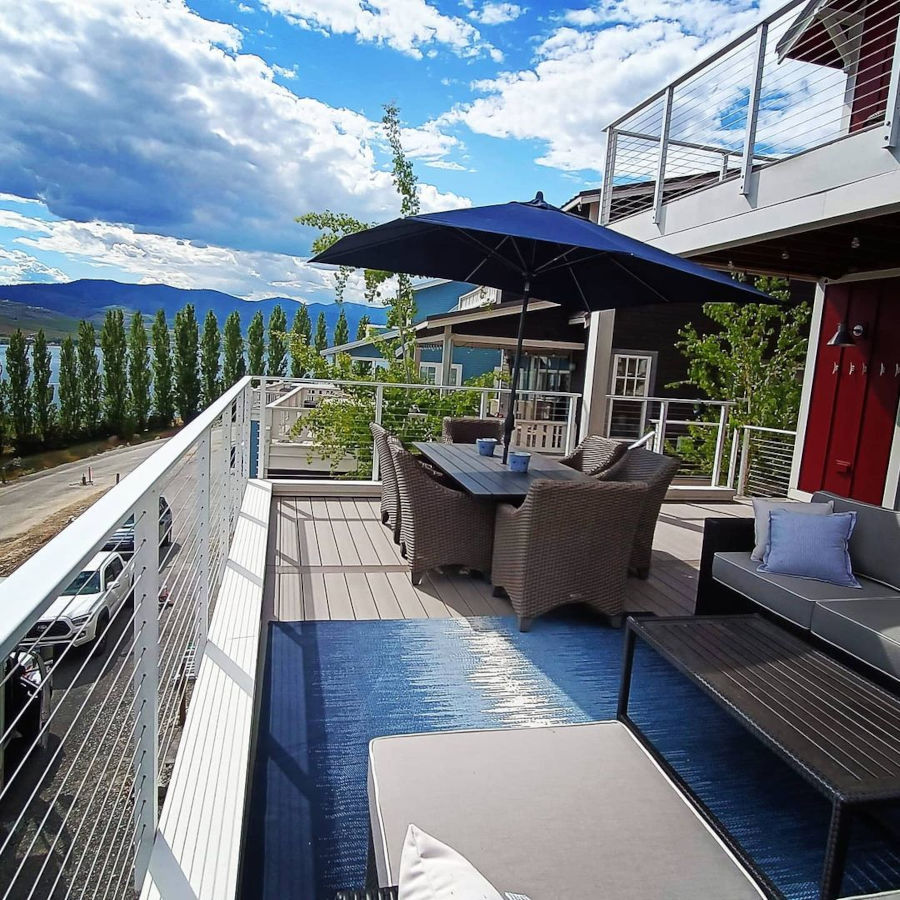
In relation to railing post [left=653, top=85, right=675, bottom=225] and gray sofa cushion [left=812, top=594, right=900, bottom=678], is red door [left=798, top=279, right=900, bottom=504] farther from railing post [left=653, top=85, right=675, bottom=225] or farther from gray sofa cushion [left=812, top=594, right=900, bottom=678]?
gray sofa cushion [left=812, top=594, right=900, bottom=678]

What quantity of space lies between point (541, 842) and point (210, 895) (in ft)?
2.41

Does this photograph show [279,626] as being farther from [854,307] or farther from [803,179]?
[854,307]

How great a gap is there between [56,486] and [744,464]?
92.3 ft

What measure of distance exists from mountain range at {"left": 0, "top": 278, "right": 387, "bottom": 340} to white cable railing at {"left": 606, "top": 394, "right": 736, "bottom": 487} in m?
9.53

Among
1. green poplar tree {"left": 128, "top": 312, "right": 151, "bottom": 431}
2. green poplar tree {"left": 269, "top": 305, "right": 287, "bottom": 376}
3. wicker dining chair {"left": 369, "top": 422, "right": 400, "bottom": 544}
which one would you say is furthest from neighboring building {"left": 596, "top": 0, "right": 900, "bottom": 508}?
green poplar tree {"left": 128, "top": 312, "right": 151, "bottom": 431}

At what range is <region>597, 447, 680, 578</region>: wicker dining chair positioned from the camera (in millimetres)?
4254

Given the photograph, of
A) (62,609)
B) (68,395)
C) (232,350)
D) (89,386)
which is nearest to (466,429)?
(62,609)

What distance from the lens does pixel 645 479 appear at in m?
4.66

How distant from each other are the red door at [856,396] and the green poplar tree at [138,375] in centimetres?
2715

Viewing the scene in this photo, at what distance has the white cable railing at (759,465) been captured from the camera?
7707 mm

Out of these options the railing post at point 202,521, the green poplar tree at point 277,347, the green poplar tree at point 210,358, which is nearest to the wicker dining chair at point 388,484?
the railing post at point 202,521

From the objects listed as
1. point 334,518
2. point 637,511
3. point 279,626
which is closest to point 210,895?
point 279,626

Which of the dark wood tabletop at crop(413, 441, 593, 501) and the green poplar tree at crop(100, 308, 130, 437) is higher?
the dark wood tabletop at crop(413, 441, 593, 501)

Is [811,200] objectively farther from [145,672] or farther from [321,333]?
[321,333]
